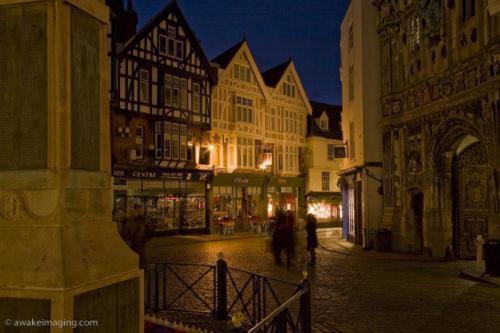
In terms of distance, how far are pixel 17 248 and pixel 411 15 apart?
19124mm

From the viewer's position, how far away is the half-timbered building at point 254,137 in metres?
33.4

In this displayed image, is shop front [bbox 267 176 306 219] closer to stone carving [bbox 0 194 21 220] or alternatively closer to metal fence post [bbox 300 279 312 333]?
metal fence post [bbox 300 279 312 333]

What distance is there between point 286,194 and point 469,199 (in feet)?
74.1

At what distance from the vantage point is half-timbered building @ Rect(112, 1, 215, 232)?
26.9 metres

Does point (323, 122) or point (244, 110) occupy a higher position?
point (323, 122)

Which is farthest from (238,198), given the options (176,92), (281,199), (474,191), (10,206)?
(10,206)

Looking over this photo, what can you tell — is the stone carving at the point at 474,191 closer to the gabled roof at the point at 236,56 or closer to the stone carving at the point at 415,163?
the stone carving at the point at 415,163

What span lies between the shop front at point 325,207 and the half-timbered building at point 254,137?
4.94 ft

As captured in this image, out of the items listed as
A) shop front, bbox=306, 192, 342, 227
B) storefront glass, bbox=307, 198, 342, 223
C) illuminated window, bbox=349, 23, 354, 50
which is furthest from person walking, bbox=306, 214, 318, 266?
storefront glass, bbox=307, 198, 342, 223

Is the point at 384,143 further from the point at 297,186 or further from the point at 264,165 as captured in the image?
the point at 297,186

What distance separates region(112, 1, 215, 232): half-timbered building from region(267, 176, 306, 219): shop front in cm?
765

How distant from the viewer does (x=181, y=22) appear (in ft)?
98.5

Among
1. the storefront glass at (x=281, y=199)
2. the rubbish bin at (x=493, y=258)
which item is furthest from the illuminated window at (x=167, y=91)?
the rubbish bin at (x=493, y=258)

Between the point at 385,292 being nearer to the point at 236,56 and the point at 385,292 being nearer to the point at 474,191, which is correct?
the point at 474,191
